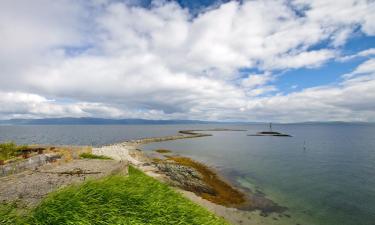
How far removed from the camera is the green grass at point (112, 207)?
4.16 metres

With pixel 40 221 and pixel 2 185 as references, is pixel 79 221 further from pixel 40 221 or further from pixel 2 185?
pixel 2 185

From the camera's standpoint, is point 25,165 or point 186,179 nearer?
point 25,165

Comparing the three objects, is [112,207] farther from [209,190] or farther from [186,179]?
[186,179]

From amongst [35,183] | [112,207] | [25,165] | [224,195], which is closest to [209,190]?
[224,195]

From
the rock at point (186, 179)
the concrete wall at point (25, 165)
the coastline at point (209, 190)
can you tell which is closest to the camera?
the coastline at point (209, 190)

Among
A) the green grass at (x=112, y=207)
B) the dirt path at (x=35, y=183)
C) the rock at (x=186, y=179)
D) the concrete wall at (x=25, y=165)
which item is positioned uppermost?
the green grass at (x=112, y=207)

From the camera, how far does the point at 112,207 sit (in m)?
4.59

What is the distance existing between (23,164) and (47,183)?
5.75m

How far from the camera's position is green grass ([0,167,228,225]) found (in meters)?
4.16

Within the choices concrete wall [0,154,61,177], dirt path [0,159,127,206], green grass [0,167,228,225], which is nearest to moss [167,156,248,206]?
dirt path [0,159,127,206]

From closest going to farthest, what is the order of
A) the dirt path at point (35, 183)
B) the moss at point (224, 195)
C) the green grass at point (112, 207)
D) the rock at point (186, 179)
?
the green grass at point (112, 207), the dirt path at point (35, 183), the moss at point (224, 195), the rock at point (186, 179)

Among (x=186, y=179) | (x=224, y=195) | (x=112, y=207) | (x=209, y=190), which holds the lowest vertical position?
(x=224, y=195)

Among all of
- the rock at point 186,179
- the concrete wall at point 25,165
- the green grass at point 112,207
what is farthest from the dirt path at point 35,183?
the rock at point 186,179

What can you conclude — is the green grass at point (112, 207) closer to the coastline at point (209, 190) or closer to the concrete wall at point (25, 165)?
the coastline at point (209, 190)
